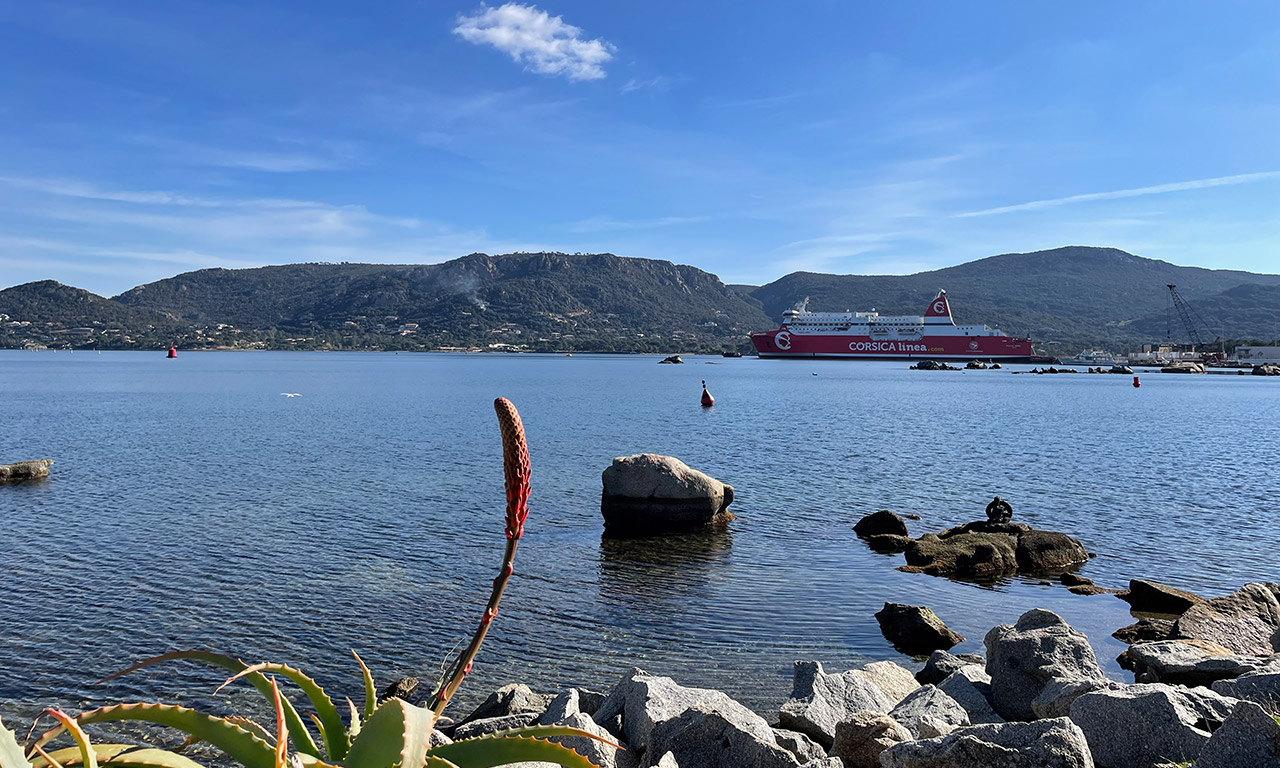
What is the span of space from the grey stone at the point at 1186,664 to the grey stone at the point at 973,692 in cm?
160

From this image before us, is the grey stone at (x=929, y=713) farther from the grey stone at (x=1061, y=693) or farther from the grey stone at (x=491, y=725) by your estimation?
the grey stone at (x=491, y=725)

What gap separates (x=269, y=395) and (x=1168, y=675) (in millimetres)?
60331

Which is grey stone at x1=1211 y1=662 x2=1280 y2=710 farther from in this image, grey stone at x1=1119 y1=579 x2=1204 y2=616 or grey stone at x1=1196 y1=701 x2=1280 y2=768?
grey stone at x1=1119 y1=579 x2=1204 y2=616

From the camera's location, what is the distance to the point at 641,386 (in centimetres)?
7806

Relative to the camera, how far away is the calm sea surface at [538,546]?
9.95 metres

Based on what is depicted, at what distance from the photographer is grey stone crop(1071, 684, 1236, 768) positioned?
5.35 metres

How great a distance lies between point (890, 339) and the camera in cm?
14025

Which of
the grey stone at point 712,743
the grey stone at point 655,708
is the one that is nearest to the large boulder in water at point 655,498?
the grey stone at point 655,708

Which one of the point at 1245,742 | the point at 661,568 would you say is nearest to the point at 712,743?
the point at 1245,742

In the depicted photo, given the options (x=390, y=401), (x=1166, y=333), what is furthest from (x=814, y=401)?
(x=1166, y=333)

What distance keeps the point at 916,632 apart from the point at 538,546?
736 cm

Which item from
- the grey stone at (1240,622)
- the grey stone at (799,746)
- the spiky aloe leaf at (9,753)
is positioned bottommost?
the grey stone at (1240,622)

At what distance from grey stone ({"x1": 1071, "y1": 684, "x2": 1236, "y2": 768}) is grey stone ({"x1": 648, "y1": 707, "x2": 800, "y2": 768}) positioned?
2178 millimetres

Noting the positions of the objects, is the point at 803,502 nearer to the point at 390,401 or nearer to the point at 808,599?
the point at 808,599
